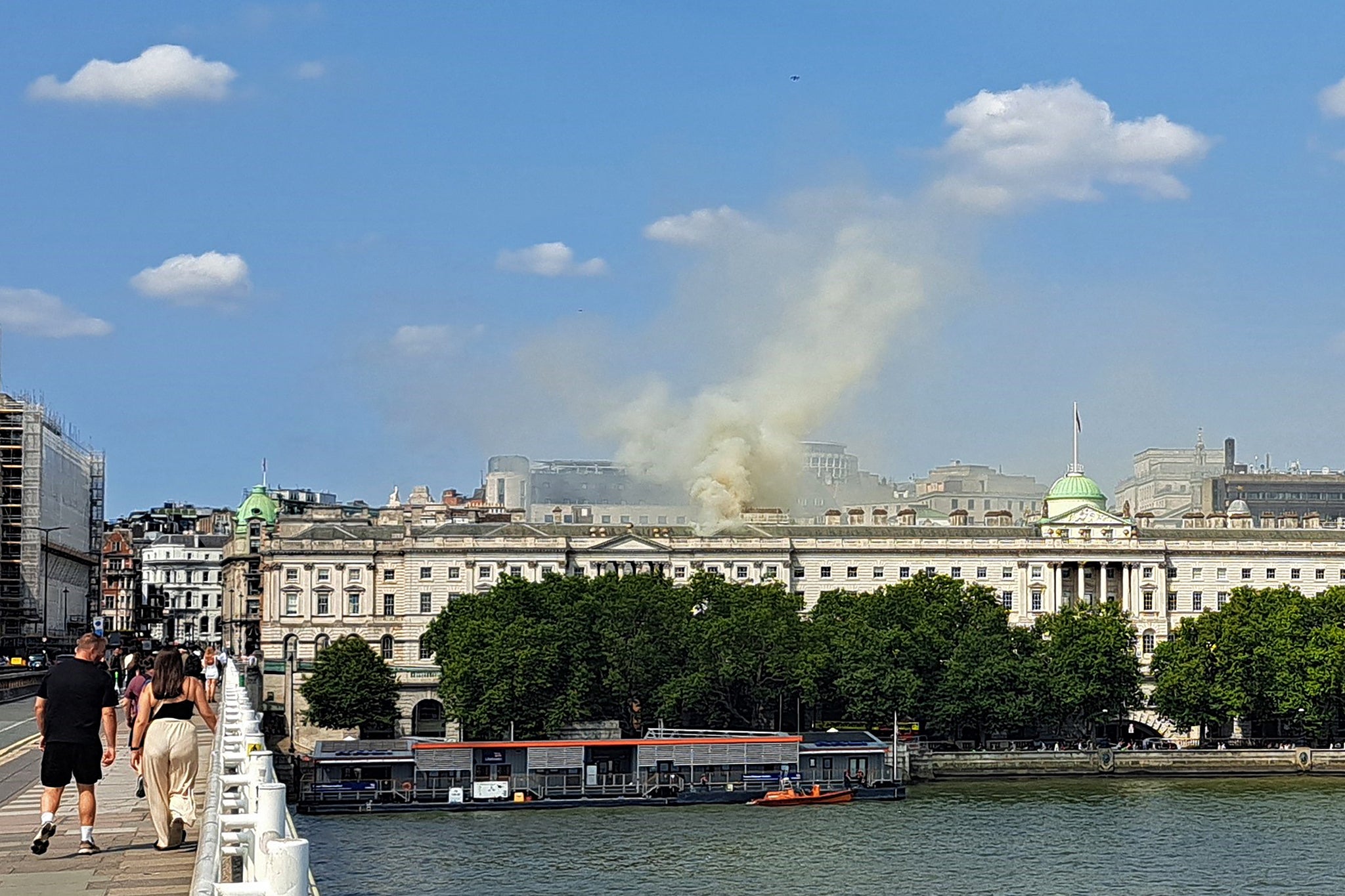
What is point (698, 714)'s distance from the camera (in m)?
109

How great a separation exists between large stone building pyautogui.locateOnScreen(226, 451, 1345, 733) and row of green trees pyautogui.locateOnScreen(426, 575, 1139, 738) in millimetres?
21438

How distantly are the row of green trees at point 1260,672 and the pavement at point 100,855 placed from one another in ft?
296

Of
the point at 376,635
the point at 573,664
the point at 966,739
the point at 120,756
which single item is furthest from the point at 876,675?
the point at 120,756

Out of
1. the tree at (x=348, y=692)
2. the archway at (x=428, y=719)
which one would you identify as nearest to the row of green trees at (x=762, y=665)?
the tree at (x=348, y=692)

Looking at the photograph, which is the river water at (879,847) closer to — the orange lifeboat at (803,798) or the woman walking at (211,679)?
the orange lifeboat at (803,798)

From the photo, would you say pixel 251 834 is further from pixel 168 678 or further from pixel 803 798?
pixel 803 798

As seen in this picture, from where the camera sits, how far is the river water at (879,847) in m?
61.0

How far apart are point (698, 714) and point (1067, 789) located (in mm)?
22460

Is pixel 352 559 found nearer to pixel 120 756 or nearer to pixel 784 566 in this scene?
pixel 784 566

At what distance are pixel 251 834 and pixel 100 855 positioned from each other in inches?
255

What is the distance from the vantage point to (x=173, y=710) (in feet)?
65.9

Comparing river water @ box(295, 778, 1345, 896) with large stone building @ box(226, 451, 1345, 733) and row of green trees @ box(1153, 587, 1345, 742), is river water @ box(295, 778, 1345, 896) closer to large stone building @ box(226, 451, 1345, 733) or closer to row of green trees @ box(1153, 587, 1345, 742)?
row of green trees @ box(1153, 587, 1345, 742)

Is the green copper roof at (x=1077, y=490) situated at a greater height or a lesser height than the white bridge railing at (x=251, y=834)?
greater

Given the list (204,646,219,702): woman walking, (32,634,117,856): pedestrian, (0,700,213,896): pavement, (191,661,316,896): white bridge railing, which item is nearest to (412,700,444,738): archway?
(204,646,219,702): woman walking
